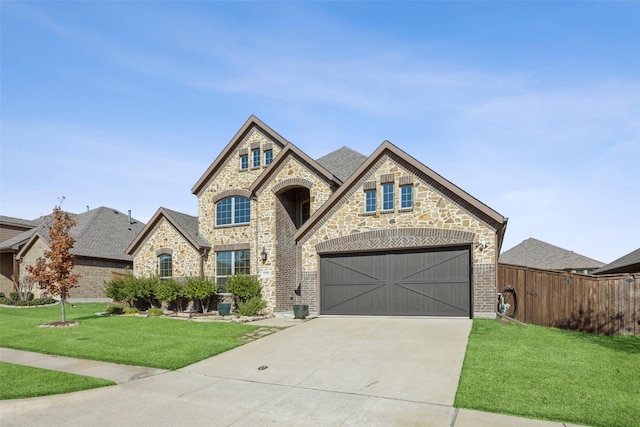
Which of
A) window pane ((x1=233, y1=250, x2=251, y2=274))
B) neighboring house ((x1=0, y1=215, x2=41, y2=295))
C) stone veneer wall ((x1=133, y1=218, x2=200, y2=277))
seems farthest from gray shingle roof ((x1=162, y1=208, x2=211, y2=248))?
neighboring house ((x1=0, y1=215, x2=41, y2=295))

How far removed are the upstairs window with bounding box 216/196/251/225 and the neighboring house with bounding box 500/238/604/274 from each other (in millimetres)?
26315

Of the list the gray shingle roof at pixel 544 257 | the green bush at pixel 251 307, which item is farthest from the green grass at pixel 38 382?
the gray shingle roof at pixel 544 257

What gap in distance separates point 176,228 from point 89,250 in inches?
418

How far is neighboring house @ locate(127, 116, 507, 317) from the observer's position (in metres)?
16.0

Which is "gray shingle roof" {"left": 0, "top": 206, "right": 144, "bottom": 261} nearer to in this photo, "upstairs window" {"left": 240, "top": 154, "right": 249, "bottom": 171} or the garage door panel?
"upstairs window" {"left": 240, "top": 154, "right": 249, "bottom": 171}

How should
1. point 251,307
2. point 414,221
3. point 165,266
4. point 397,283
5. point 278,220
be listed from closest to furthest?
1. point 414,221
2. point 397,283
3. point 251,307
4. point 278,220
5. point 165,266

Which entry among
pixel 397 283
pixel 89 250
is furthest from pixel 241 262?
pixel 89 250

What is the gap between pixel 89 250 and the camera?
29.1 metres

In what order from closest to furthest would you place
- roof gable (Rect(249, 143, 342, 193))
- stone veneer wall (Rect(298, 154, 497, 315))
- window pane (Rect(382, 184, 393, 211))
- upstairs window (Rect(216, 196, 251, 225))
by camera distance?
stone veneer wall (Rect(298, 154, 497, 315)), window pane (Rect(382, 184, 393, 211)), roof gable (Rect(249, 143, 342, 193)), upstairs window (Rect(216, 196, 251, 225))

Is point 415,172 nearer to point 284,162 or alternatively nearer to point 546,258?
point 284,162

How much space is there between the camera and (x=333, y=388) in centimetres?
828

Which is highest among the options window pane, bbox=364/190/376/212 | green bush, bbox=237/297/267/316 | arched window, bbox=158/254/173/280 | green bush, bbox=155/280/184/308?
window pane, bbox=364/190/376/212

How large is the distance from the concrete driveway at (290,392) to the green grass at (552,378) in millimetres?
520

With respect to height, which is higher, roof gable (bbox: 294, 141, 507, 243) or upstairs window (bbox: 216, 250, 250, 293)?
roof gable (bbox: 294, 141, 507, 243)
